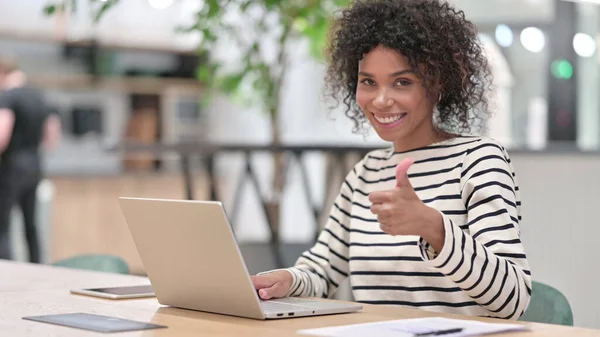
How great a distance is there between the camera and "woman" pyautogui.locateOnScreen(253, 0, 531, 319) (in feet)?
5.96

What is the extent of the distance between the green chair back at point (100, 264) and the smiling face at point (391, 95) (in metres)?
1.04

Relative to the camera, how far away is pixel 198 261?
1.69 metres

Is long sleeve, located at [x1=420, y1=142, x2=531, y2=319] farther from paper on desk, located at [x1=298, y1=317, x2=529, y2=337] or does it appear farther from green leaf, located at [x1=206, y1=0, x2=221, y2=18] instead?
green leaf, located at [x1=206, y1=0, x2=221, y2=18]

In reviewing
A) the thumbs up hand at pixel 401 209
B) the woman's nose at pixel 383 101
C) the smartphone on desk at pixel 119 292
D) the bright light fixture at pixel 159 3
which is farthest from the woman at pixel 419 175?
the bright light fixture at pixel 159 3

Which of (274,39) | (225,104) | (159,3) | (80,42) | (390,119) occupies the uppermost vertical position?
(159,3)

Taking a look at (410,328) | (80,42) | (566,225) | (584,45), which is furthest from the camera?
(80,42)

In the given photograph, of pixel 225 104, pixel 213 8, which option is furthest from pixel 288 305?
pixel 225 104

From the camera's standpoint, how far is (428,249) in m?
1.74

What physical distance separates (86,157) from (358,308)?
5566 mm

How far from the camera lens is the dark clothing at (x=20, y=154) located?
19.3 ft

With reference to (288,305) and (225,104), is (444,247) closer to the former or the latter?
(288,305)

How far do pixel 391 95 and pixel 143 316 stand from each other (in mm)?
663

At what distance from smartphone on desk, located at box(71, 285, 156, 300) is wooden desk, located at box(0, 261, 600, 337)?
0.07ft

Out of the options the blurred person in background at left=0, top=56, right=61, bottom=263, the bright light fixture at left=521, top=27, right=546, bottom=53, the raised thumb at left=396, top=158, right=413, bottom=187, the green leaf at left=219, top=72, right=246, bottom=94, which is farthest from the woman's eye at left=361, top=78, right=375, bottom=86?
the blurred person in background at left=0, top=56, right=61, bottom=263
